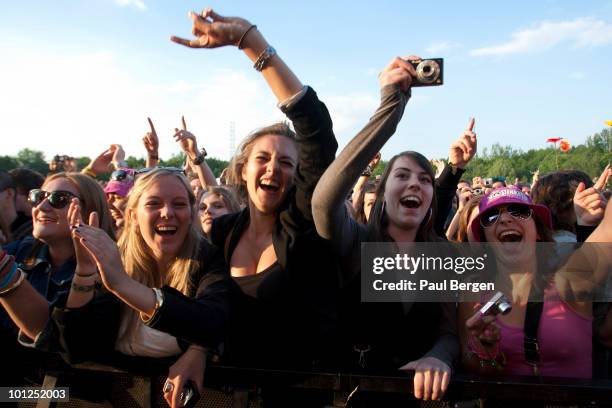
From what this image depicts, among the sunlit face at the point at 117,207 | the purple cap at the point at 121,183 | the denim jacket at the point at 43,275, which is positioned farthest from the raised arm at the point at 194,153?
the denim jacket at the point at 43,275

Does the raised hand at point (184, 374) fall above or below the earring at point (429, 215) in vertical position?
below

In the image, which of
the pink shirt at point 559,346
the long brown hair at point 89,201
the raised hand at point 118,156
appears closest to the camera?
the pink shirt at point 559,346

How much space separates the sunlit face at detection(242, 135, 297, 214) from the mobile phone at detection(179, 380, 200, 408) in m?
0.77

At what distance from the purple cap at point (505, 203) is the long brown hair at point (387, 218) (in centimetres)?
21

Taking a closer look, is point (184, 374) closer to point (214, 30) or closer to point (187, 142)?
point (214, 30)

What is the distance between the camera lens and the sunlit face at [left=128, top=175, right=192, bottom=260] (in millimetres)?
2215

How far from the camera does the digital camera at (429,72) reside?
67.6 inches

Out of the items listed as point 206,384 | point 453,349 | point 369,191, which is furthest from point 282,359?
point 369,191

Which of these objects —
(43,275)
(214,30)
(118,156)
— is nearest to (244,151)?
(214,30)

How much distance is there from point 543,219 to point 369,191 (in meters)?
2.45

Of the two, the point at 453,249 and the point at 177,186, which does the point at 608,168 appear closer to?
the point at 453,249

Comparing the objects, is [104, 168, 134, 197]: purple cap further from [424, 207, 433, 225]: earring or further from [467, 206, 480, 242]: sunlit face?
[467, 206, 480, 242]: sunlit face

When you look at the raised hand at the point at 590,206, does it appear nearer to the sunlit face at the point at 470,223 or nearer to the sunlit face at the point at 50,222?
the sunlit face at the point at 470,223

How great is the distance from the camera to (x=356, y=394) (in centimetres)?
177
